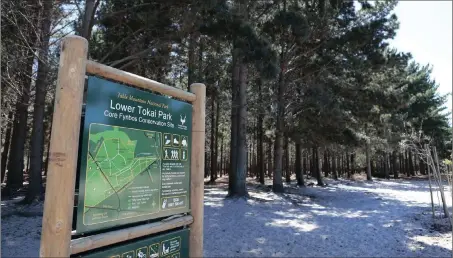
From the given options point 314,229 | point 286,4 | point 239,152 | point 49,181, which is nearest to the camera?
point 49,181

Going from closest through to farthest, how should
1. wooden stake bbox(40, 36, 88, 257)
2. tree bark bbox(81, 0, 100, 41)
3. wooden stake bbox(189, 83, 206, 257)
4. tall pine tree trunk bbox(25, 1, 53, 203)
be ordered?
wooden stake bbox(40, 36, 88, 257) < wooden stake bbox(189, 83, 206, 257) < tree bark bbox(81, 0, 100, 41) < tall pine tree trunk bbox(25, 1, 53, 203)

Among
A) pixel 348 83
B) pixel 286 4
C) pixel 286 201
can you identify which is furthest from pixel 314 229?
pixel 286 4

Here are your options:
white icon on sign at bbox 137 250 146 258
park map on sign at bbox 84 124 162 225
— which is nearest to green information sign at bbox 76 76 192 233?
park map on sign at bbox 84 124 162 225

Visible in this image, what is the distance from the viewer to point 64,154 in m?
2.29

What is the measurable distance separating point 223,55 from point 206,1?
428cm

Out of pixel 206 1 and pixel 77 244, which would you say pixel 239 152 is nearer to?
pixel 206 1

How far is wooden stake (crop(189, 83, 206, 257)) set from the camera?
139 inches

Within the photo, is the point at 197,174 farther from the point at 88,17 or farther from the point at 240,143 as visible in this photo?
the point at 240,143

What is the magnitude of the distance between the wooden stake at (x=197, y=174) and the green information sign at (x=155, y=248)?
0.45ft

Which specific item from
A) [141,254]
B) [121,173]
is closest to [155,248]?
[141,254]

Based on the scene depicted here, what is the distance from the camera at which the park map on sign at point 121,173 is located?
8.20 feet

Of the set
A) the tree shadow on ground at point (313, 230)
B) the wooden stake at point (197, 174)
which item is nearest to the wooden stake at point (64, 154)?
the wooden stake at point (197, 174)

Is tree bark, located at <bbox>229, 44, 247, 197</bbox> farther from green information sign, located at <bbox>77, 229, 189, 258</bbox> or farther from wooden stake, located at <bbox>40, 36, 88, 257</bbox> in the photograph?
wooden stake, located at <bbox>40, 36, 88, 257</bbox>

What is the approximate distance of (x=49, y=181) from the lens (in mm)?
2264
